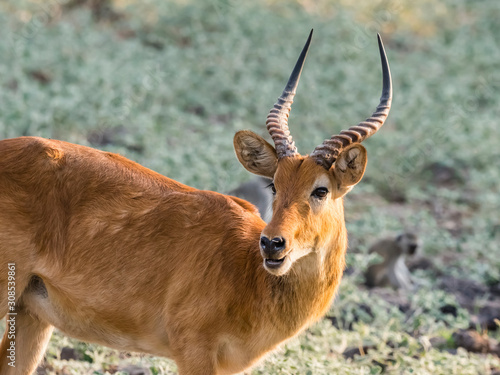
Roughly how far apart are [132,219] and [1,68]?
25.2 feet

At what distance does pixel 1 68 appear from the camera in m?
11.9

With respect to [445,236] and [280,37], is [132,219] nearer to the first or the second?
[445,236]

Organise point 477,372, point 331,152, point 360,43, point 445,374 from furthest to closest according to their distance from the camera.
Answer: point 360,43 < point 477,372 < point 445,374 < point 331,152

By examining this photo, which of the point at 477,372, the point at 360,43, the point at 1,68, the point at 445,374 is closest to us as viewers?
the point at 445,374

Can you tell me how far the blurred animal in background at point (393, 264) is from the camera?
30.1 feet

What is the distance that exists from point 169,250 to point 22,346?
4.31ft

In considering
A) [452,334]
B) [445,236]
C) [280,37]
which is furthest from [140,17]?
[452,334]

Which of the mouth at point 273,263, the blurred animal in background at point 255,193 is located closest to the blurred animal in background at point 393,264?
the blurred animal in background at point 255,193

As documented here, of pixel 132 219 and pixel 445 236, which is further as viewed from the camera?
pixel 445 236

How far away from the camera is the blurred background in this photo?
7453 millimetres

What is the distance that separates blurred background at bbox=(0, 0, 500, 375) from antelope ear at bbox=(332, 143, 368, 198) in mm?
1536

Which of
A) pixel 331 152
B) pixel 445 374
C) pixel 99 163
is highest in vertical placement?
Result: pixel 331 152

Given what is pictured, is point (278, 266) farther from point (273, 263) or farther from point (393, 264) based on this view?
point (393, 264)

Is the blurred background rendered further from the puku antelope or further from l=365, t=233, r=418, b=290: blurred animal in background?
the puku antelope
